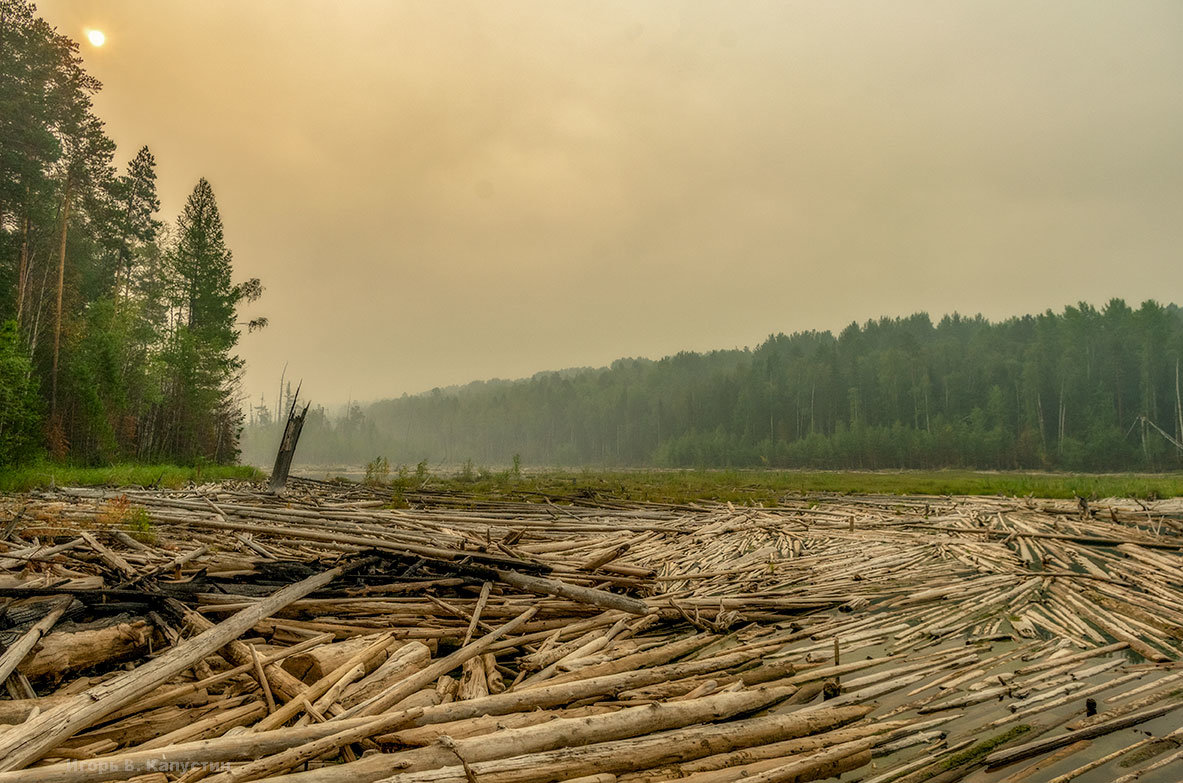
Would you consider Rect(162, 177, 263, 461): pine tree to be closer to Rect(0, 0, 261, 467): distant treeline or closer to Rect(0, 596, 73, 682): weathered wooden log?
Rect(0, 0, 261, 467): distant treeline

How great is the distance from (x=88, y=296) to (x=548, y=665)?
41303mm

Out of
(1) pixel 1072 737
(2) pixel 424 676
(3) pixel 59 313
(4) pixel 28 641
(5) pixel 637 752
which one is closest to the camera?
(5) pixel 637 752

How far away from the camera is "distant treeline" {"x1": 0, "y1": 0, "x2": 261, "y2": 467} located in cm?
2436

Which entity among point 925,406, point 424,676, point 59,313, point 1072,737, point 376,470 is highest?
point 925,406

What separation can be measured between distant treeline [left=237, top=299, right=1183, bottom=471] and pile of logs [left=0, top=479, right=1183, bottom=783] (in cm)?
4872

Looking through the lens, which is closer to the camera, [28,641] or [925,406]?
[28,641]

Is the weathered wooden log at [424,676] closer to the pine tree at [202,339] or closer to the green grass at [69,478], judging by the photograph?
the green grass at [69,478]

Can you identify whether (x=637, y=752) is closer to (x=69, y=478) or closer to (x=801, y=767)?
(x=801, y=767)

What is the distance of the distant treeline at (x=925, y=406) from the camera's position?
7056 cm

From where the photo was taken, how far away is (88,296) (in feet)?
108

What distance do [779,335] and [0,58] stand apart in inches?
5940

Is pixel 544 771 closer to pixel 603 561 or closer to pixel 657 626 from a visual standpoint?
pixel 657 626

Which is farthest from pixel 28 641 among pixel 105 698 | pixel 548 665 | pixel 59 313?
pixel 59 313

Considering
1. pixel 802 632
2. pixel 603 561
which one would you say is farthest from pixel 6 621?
pixel 802 632
